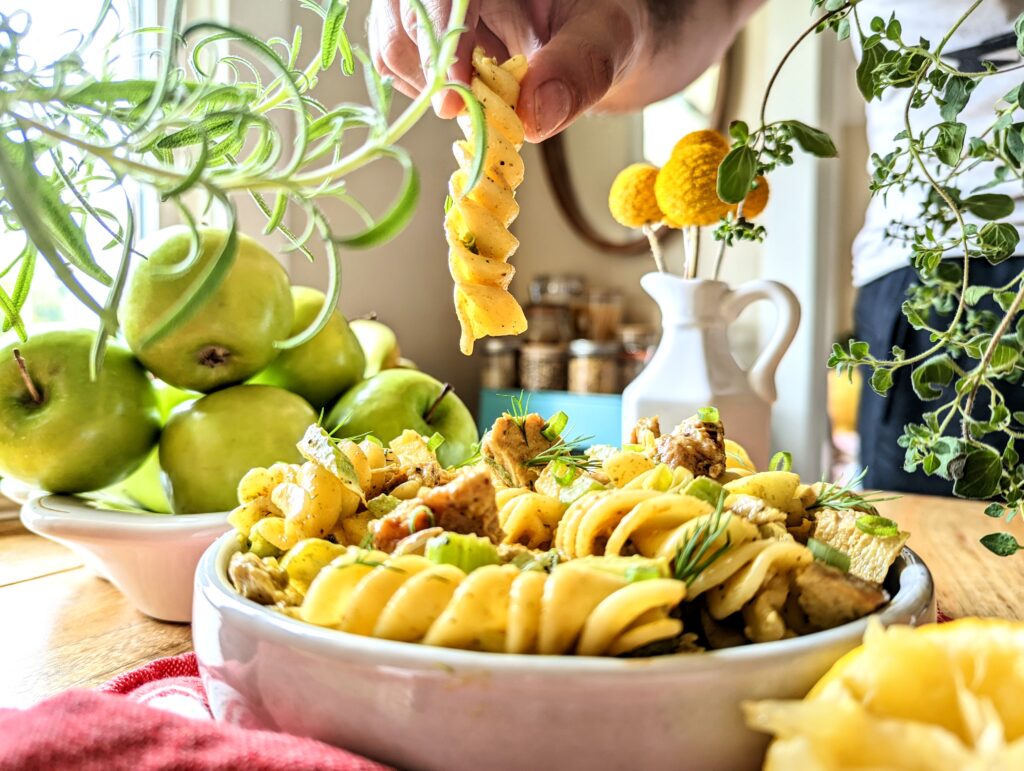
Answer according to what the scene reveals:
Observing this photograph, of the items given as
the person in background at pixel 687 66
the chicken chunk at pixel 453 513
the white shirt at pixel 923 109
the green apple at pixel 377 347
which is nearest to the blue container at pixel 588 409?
the person in background at pixel 687 66

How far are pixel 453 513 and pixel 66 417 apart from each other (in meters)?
0.41

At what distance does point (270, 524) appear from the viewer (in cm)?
43

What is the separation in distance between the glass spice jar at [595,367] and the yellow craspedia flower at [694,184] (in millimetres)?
1286

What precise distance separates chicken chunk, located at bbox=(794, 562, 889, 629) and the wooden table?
0.96 feet

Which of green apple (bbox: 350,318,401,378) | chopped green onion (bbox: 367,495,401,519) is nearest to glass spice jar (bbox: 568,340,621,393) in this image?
green apple (bbox: 350,318,401,378)

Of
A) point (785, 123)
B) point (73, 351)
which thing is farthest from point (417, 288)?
point (785, 123)

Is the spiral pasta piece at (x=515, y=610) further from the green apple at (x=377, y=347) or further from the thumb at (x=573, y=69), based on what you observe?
the green apple at (x=377, y=347)

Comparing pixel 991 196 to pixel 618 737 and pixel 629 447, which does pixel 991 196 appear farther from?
pixel 618 737

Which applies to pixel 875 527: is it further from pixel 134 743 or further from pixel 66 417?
pixel 66 417

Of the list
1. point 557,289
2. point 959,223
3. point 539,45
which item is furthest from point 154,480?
point 557,289

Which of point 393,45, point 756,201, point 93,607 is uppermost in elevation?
point 393,45

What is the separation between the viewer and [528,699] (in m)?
0.28

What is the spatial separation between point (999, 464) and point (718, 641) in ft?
0.81

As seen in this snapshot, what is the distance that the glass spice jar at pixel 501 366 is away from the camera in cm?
230
